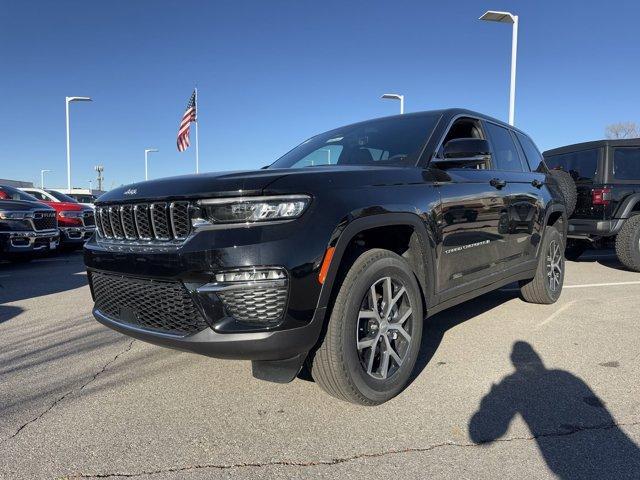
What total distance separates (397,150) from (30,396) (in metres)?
2.87

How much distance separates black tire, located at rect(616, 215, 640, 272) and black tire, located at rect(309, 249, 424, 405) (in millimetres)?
5730

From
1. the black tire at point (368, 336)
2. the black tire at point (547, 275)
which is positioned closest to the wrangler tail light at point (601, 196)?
the black tire at point (547, 275)

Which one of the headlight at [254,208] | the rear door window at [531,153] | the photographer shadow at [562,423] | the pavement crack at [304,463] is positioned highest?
the rear door window at [531,153]

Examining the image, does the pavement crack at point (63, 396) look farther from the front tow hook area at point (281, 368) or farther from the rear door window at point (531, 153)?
the rear door window at point (531, 153)

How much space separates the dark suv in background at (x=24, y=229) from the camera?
8.05 metres

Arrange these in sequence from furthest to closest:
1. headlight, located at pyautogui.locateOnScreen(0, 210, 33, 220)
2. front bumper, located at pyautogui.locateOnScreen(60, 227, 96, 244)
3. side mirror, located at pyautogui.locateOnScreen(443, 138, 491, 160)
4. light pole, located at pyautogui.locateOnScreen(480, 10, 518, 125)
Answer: light pole, located at pyautogui.locateOnScreen(480, 10, 518, 125)
front bumper, located at pyautogui.locateOnScreen(60, 227, 96, 244)
headlight, located at pyautogui.locateOnScreen(0, 210, 33, 220)
side mirror, located at pyautogui.locateOnScreen(443, 138, 491, 160)

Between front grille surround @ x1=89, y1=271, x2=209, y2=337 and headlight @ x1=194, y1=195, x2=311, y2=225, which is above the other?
headlight @ x1=194, y1=195, x2=311, y2=225

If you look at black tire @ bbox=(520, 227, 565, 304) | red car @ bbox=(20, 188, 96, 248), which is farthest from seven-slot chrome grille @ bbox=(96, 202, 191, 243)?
red car @ bbox=(20, 188, 96, 248)

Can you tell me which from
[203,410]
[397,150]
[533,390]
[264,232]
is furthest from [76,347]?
[533,390]

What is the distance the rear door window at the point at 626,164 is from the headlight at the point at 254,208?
6.84 metres

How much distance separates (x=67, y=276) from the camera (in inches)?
295

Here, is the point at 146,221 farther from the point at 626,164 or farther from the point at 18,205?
the point at 626,164

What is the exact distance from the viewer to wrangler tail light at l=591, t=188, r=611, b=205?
7.02 metres

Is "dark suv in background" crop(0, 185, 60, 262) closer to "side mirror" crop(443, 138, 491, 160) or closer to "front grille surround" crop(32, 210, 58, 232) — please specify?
"front grille surround" crop(32, 210, 58, 232)
